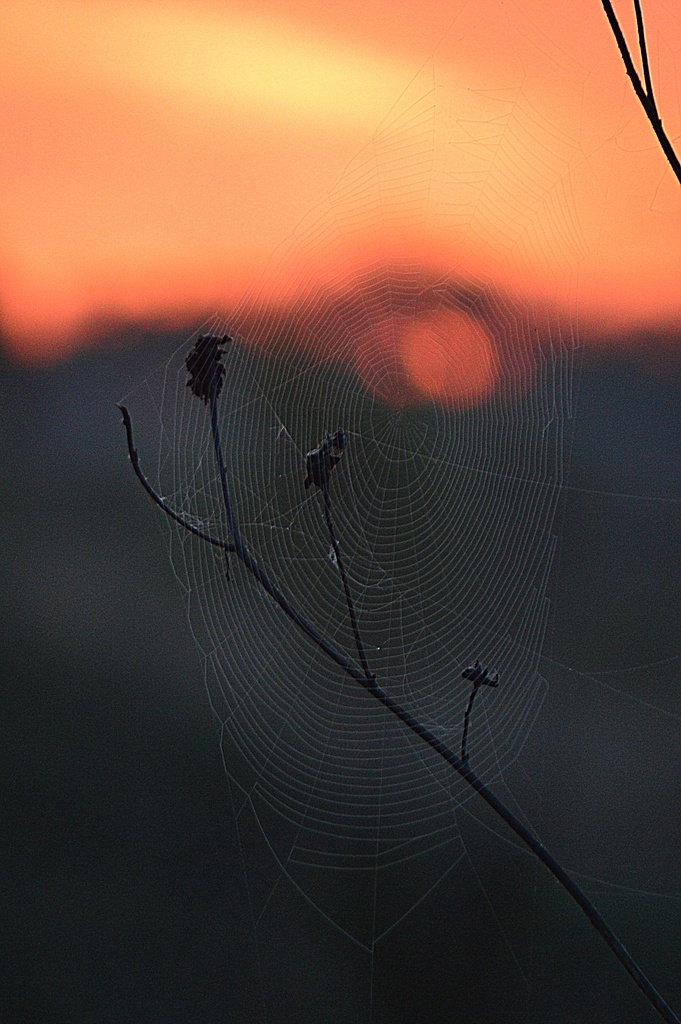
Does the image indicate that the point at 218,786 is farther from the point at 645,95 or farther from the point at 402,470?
the point at 645,95

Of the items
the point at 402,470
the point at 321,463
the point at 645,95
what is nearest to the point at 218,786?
the point at 402,470

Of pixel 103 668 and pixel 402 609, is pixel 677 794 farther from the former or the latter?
pixel 103 668

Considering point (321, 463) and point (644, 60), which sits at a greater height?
point (644, 60)

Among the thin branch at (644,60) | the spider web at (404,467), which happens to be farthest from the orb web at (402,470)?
the thin branch at (644,60)

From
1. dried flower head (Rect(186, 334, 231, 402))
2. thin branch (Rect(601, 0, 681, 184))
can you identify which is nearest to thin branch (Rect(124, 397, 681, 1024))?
dried flower head (Rect(186, 334, 231, 402))

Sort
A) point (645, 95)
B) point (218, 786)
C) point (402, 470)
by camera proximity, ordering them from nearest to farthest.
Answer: point (645, 95) < point (402, 470) < point (218, 786)

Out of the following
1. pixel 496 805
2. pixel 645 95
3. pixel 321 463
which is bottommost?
pixel 496 805

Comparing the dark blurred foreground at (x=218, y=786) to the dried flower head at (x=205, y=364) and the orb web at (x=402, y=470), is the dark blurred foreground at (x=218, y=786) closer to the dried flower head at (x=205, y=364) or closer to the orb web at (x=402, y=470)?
the orb web at (x=402, y=470)

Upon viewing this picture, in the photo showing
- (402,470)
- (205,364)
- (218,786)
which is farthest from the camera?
(218,786)
